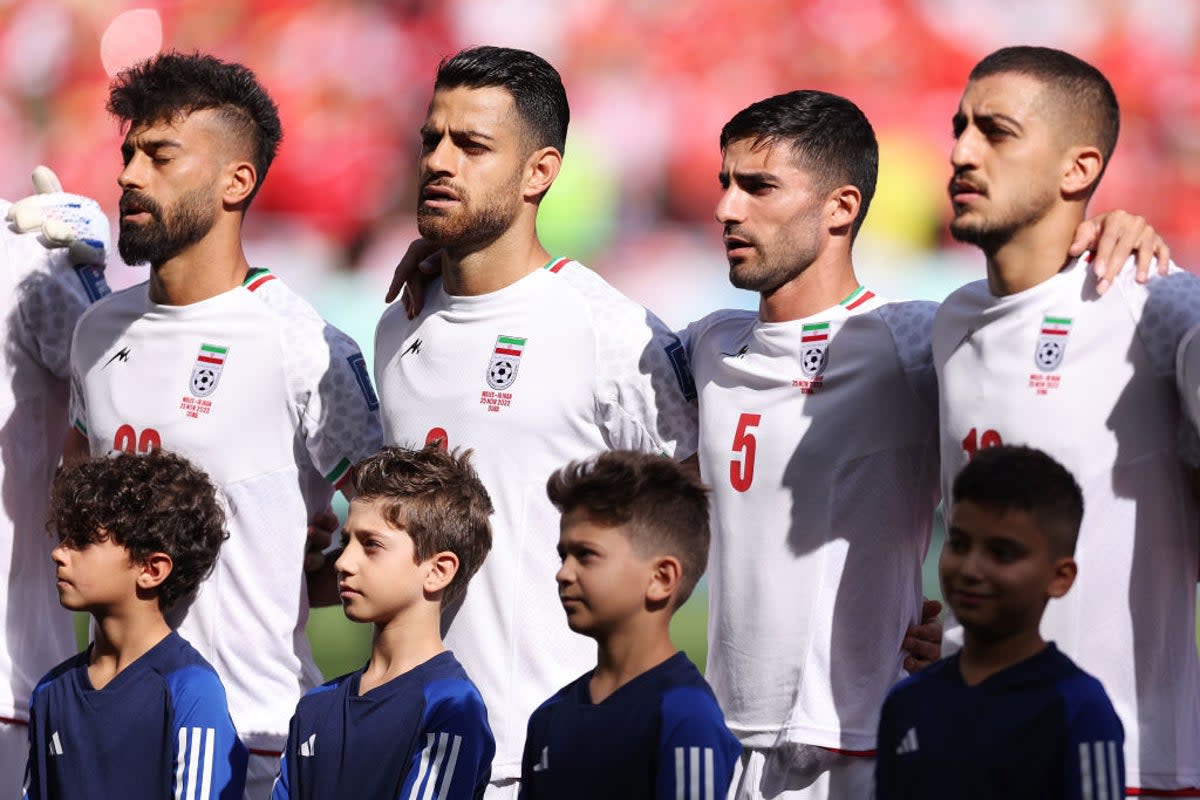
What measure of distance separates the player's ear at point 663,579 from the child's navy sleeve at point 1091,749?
887 mm

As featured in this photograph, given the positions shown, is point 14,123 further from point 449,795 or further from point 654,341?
point 449,795

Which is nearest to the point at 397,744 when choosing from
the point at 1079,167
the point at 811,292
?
the point at 811,292

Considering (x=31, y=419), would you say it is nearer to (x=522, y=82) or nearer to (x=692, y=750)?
(x=522, y=82)

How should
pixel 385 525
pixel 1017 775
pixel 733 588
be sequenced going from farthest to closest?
1. pixel 733 588
2. pixel 385 525
3. pixel 1017 775

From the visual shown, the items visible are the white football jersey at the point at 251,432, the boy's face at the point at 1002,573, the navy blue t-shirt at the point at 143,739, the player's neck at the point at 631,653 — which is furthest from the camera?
the white football jersey at the point at 251,432

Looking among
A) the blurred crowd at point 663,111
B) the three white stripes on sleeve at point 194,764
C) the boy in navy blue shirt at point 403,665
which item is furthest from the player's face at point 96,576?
the blurred crowd at point 663,111

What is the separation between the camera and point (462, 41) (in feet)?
32.1

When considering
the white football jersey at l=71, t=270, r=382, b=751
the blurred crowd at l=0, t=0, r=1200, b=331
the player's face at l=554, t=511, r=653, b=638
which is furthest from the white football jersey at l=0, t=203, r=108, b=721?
the blurred crowd at l=0, t=0, r=1200, b=331

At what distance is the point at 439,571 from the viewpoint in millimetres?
4289

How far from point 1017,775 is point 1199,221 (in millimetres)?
6813

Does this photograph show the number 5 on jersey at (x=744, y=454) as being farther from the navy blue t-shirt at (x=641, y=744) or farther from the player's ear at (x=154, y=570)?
the player's ear at (x=154, y=570)

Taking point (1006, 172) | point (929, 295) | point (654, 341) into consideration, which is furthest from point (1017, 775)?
point (929, 295)

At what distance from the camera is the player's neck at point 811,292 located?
4.62 metres

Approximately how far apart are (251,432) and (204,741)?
1003 mm
